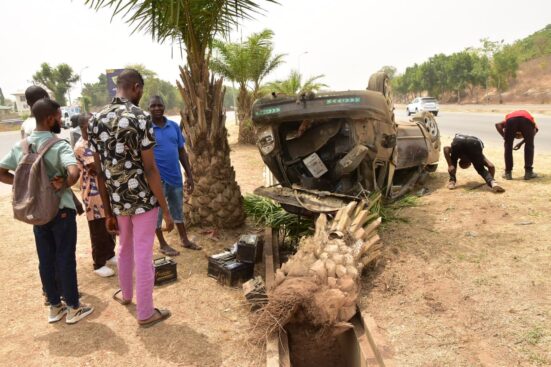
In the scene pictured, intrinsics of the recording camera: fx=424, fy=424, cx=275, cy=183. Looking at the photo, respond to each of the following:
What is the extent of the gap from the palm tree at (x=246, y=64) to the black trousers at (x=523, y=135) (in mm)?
10737

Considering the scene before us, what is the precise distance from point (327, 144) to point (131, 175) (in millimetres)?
3433

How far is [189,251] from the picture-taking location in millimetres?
5352

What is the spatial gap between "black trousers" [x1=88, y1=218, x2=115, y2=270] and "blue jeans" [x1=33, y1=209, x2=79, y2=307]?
0.99 metres

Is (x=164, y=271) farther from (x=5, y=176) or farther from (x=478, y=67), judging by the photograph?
(x=478, y=67)

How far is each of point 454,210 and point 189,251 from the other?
3773mm

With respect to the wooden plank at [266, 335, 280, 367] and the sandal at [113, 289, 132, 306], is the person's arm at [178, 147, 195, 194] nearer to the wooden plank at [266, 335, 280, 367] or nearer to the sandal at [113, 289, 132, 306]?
the sandal at [113, 289, 132, 306]

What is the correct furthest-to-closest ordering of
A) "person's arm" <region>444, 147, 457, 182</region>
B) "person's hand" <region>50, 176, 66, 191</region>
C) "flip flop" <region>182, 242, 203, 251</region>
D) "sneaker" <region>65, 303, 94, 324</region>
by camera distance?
"person's arm" <region>444, 147, 457, 182</region> → "flip flop" <region>182, 242, 203, 251</region> → "sneaker" <region>65, 303, 94, 324</region> → "person's hand" <region>50, 176, 66, 191</region>

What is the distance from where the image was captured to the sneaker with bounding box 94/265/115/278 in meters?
4.63

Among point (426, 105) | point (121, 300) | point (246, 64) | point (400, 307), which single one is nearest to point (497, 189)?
point (400, 307)

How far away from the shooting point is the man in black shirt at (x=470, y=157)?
7.14 metres

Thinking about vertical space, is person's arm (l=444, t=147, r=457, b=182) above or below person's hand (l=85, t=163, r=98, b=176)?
below

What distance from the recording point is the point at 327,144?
612cm

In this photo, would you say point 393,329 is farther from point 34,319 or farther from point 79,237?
point 79,237

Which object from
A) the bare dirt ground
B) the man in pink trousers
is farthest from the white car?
the man in pink trousers
